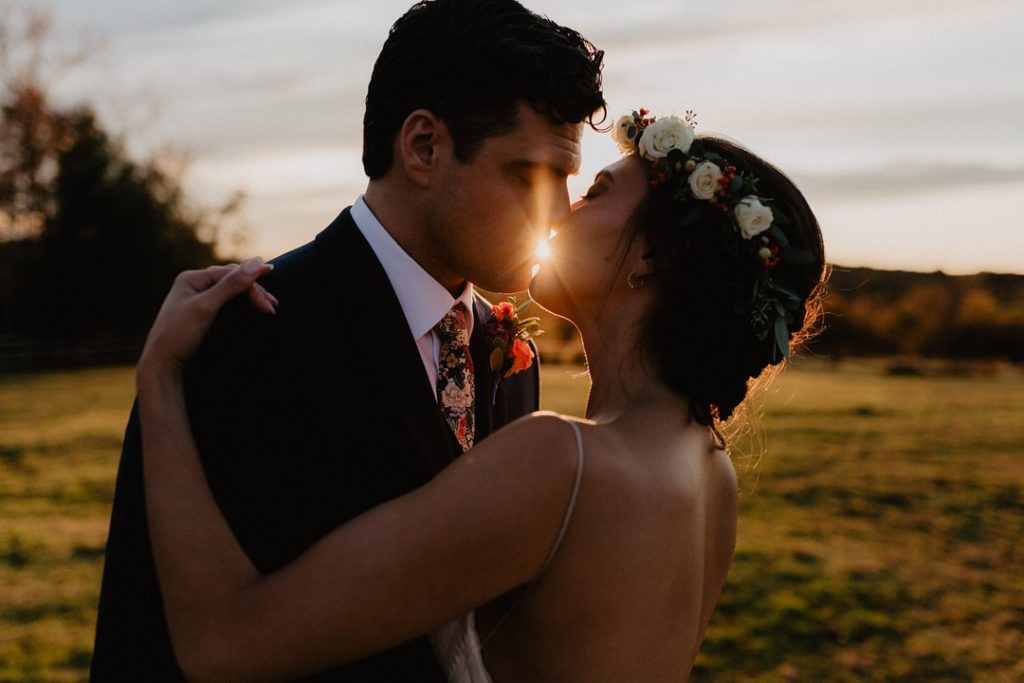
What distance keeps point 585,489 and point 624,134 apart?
57.9 inches

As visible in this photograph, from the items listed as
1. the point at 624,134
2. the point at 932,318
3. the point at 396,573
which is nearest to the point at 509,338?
the point at 624,134

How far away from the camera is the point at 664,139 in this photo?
9.82 ft

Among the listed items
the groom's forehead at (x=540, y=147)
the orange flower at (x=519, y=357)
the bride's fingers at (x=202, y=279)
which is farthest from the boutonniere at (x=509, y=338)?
the bride's fingers at (x=202, y=279)

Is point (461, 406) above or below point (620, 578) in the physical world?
above

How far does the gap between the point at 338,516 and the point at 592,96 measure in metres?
1.64

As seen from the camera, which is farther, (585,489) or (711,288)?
(711,288)

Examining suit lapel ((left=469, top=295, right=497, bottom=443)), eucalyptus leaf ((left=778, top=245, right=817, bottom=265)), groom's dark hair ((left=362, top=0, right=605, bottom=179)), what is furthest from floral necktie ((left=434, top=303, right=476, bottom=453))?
eucalyptus leaf ((left=778, top=245, right=817, bottom=265))

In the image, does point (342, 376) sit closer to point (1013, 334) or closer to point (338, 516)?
point (338, 516)

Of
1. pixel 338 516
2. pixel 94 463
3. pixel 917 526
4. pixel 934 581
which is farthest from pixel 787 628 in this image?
pixel 94 463

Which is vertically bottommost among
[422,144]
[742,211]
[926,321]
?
[926,321]

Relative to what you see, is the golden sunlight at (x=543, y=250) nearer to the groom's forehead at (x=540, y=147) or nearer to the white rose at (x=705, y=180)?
the groom's forehead at (x=540, y=147)

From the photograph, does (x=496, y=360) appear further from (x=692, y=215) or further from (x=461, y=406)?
(x=692, y=215)

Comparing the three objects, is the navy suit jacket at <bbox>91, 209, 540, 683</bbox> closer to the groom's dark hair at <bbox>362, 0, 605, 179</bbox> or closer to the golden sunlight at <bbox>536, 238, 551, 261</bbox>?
the golden sunlight at <bbox>536, 238, 551, 261</bbox>

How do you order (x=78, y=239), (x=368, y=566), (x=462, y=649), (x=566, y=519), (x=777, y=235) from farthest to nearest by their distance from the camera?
(x=78, y=239) < (x=777, y=235) < (x=462, y=649) < (x=566, y=519) < (x=368, y=566)
